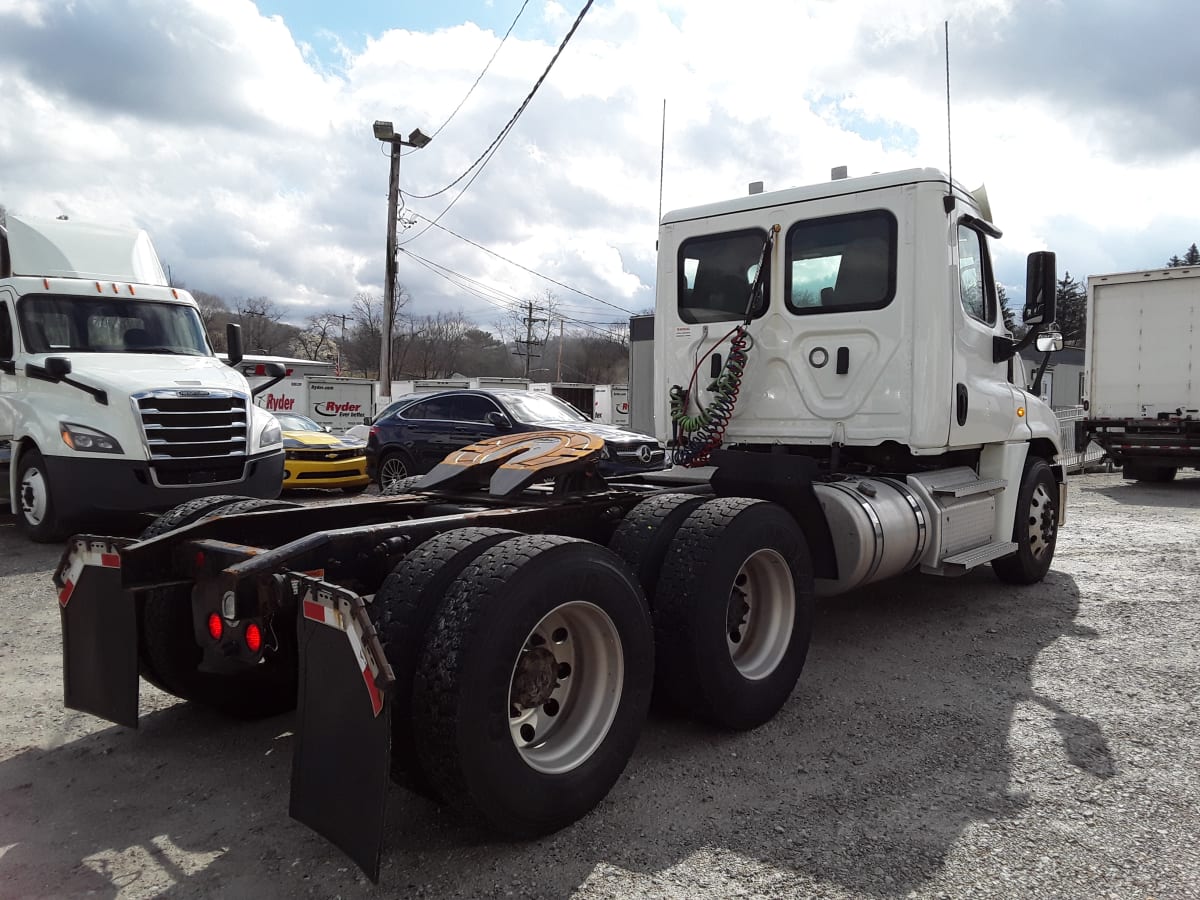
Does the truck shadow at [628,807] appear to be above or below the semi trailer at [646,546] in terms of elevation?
below

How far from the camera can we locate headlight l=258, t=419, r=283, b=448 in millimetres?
8969

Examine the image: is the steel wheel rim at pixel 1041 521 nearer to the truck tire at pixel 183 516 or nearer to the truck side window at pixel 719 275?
the truck side window at pixel 719 275

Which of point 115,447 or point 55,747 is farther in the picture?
point 115,447

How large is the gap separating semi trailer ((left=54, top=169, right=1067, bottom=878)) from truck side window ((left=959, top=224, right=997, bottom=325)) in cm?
3

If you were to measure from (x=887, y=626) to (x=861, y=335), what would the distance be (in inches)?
76.8

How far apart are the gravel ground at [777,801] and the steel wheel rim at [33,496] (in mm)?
3739

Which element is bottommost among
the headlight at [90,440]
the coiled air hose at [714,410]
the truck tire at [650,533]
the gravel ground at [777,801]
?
the gravel ground at [777,801]

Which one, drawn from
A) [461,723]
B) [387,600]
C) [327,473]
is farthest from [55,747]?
[327,473]

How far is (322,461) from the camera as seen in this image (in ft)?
39.8

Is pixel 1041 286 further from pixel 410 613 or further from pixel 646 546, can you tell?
pixel 410 613

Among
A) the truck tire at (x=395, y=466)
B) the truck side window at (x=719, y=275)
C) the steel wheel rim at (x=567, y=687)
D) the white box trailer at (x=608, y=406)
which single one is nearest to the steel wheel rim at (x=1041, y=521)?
the truck side window at (x=719, y=275)

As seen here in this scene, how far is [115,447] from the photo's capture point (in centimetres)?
793

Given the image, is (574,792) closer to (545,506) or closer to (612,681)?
(612,681)

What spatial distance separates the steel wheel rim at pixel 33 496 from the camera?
827 cm
